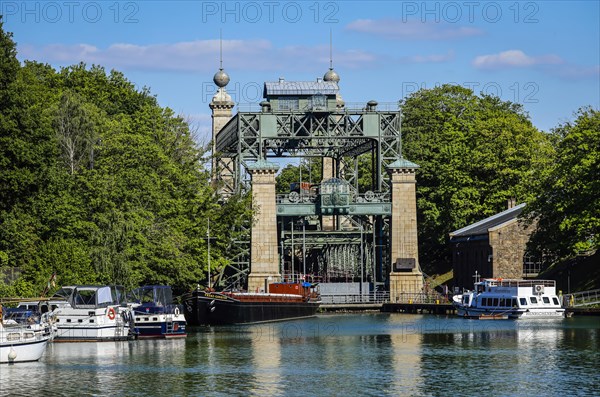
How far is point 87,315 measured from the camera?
72312 millimetres

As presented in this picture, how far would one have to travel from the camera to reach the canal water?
50906mm

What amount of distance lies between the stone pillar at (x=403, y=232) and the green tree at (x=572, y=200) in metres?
13.0

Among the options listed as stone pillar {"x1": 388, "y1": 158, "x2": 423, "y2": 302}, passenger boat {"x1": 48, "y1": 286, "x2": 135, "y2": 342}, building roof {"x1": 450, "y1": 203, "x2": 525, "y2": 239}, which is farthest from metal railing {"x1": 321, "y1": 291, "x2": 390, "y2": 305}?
passenger boat {"x1": 48, "y1": 286, "x2": 135, "y2": 342}

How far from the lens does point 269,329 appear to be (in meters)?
85.7

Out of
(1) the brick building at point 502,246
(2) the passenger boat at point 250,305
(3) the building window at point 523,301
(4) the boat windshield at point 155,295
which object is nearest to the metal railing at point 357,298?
(2) the passenger boat at point 250,305

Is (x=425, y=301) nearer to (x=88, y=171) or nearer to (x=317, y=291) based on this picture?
(x=317, y=291)

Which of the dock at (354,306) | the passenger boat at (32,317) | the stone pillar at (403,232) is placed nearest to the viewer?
the passenger boat at (32,317)

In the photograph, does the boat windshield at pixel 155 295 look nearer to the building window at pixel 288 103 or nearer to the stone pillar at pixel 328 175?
the building window at pixel 288 103

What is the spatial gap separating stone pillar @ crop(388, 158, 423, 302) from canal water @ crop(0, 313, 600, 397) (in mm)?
24690

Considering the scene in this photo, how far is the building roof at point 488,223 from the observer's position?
111 metres

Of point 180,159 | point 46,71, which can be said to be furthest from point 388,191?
point 46,71

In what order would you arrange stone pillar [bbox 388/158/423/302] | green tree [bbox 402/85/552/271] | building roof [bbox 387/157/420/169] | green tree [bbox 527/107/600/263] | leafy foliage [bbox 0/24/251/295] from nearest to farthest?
leafy foliage [bbox 0/24/251/295] < green tree [bbox 527/107/600/263] < building roof [bbox 387/157/420/169] < stone pillar [bbox 388/158/423/302] < green tree [bbox 402/85/552/271]

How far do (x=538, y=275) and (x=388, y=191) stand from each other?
14.7m

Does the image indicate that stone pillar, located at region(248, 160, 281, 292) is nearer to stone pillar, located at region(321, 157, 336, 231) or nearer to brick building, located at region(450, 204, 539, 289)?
stone pillar, located at region(321, 157, 336, 231)
